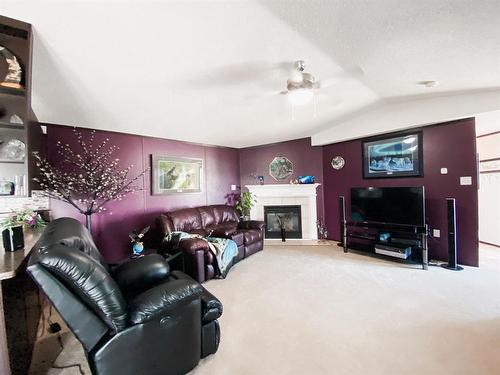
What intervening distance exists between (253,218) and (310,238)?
144cm

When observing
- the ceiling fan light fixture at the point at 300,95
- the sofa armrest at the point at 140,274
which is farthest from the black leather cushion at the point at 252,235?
the ceiling fan light fixture at the point at 300,95

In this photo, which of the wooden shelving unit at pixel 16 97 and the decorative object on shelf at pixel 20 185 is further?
the decorative object on shelf at pixel 20 185

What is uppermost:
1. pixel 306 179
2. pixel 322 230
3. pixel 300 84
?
pixel 300 84

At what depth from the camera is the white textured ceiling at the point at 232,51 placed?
5.36 feet

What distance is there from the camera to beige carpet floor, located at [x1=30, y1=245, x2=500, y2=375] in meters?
1.71

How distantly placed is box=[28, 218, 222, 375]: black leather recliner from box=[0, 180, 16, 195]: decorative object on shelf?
2.82ft

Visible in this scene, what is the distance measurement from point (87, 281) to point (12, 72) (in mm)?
1801

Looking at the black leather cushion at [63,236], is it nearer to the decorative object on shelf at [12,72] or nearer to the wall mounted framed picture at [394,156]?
the decorative object on shelf at [12,72]

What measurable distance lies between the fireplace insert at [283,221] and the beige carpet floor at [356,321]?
6.25ft

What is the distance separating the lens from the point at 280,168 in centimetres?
581

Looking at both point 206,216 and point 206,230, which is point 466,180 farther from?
point 206,216

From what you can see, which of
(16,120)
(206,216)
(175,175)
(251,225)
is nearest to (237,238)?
(251,225)

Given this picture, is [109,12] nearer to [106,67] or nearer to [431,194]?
[106,67]

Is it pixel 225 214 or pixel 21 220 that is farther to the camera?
pixel 225 214
